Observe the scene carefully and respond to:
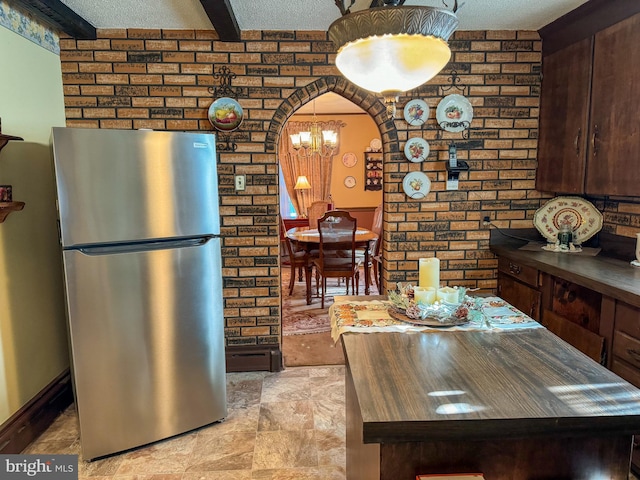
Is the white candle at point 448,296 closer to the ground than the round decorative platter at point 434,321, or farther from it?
farther from it

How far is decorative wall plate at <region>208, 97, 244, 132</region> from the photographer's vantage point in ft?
8.89

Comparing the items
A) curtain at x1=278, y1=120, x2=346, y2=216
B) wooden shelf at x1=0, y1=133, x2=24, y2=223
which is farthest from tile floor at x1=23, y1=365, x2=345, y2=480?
curtain at x1=278, y1=120, x2=346, y2=216

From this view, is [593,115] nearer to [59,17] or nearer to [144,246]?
[144,246]

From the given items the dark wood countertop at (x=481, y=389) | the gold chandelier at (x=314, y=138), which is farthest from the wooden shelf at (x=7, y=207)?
the gold chandelier at (x=314, y=138)

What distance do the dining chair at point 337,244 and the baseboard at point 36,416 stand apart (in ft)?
7.63

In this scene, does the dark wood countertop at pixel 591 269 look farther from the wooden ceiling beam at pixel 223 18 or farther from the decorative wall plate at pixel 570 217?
the wooden ceiling beam at pixel 223 18

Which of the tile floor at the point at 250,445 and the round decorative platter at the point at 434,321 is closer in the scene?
the round decorative platter at the point at 434,321

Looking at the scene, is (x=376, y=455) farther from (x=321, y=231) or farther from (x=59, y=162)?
(x=321, y=231)

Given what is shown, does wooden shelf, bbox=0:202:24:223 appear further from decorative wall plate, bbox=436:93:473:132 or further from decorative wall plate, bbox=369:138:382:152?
decorative wall plate, bbox=369:138:382:152

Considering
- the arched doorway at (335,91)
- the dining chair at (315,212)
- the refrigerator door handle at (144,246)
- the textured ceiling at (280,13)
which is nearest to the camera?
the refrigerator door handle at (144,246)

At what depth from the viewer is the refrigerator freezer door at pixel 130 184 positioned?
187 cm

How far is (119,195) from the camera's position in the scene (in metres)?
1.95

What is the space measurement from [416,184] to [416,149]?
23 cm

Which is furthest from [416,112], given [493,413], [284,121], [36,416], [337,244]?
[36,416]
